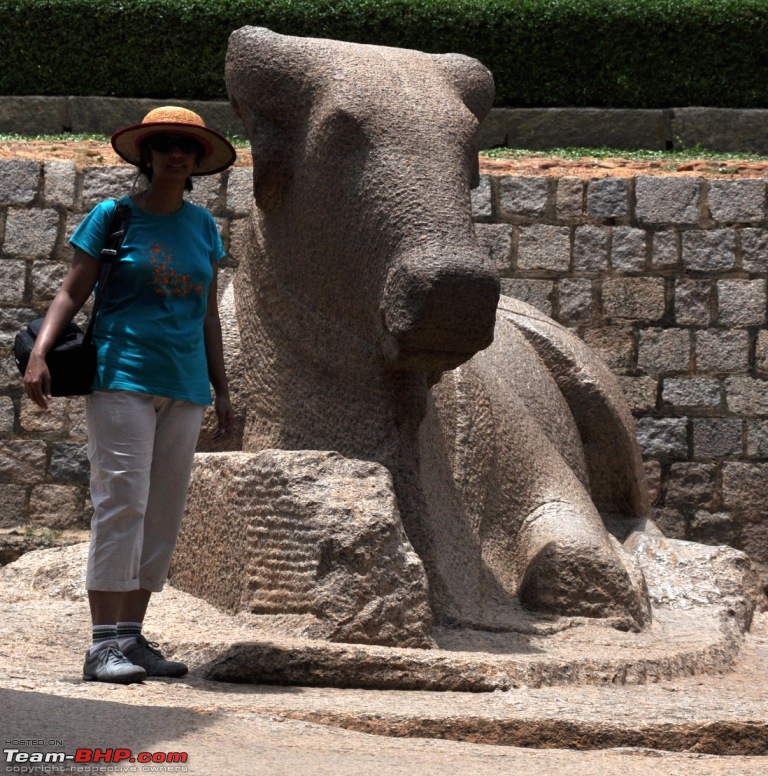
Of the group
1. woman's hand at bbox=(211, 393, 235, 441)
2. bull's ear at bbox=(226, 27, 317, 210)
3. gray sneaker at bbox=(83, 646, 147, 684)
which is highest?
bull's ear at bbox=(226, 27, 317, 210)

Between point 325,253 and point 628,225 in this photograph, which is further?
point 628,225

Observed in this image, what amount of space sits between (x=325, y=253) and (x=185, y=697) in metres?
1.42

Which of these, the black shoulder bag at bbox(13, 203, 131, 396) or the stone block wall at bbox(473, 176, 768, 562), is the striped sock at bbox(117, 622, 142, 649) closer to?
the black shoulder bag at bbox(13, 203, 131, 396)

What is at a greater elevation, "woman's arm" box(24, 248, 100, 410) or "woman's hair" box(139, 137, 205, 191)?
"woman's hair" box(139, 137, 205, 191)

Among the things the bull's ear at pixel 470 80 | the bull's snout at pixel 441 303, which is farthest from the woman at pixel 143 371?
the bull's ear at pixel 470 80

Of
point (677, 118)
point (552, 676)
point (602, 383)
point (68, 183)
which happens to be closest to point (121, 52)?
point (68, 183)

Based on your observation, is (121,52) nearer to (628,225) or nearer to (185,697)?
(628,225)

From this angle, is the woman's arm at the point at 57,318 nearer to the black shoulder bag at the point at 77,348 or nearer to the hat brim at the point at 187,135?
Result: the black shoulder bag at the point at 77,348

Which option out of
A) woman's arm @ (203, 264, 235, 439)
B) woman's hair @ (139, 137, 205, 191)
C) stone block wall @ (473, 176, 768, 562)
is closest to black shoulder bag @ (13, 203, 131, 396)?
woman's hair @ (139, 137, 205, 191)

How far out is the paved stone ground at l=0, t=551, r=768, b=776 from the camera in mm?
2629

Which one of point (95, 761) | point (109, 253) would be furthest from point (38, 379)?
point (95, 761)

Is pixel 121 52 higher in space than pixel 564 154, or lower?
higher

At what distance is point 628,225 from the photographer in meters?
9.34

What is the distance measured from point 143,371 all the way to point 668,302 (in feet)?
20.3
